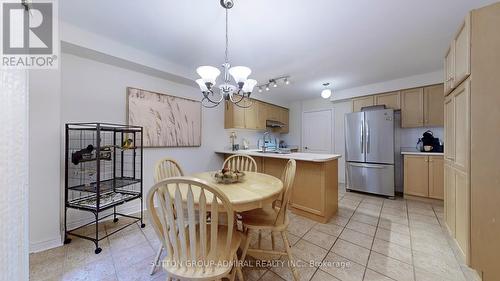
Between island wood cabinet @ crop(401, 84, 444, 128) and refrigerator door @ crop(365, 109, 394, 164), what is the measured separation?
0.40 metres

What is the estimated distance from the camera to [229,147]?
168 inches

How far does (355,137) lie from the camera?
393 centimetres

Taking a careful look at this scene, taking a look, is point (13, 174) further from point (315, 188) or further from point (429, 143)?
point (429, 143)

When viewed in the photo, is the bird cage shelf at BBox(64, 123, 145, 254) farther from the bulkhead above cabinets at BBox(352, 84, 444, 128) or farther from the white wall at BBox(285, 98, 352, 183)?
the bulkhead above cabinets at BBox(352, 84, 444, 128)

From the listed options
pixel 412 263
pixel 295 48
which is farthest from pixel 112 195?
pixel 412 263

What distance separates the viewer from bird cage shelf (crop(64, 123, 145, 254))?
6.44 feet

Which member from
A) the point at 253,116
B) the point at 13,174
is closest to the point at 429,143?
the point at 253,116

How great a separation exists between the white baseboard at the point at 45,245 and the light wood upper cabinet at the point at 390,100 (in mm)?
5363

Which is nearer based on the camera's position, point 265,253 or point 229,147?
point 265,253

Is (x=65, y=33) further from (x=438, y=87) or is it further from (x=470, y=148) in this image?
(x=438, y=87)

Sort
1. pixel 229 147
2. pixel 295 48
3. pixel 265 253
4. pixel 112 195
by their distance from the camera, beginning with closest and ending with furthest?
pixel 265 253 → pixel 112 195 → pixel 295 48 → pixel 229 147

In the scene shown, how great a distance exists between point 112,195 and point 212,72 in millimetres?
1894

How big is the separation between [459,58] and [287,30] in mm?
1563

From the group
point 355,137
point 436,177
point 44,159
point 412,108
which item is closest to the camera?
point 44,159
